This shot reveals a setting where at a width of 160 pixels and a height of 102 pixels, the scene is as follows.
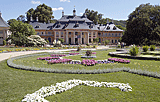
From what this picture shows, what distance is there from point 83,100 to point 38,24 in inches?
2662

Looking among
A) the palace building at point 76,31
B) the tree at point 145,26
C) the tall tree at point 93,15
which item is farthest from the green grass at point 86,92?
the tall tree at point 93,15

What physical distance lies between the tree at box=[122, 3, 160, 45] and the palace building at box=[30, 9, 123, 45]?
2196 cm

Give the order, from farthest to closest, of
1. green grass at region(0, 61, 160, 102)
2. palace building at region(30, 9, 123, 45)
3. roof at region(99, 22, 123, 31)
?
roof at region(99, 22, 123, 31) → palace building at region(30, 9, 123, 45) → green grass at region(0, 61, 160, 102)

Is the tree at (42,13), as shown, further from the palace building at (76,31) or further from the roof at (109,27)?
the roof at (109,27)

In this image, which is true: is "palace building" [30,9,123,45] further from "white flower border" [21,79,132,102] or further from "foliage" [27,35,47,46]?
"white flower border" [21,79,132,102]

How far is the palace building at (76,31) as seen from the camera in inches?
2298

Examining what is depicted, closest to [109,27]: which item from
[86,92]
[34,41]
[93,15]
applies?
[93,15]

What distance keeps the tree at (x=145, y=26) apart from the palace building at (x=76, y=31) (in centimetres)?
2196

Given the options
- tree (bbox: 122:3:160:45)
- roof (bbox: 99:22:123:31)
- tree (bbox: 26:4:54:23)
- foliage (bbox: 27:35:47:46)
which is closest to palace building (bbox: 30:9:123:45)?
roof (bbox: 99:22:123:31)

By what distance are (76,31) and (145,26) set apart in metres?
28.1

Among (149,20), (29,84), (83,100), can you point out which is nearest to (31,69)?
(29,84)

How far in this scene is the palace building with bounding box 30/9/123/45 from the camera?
2298 inches

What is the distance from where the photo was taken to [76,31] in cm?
5794

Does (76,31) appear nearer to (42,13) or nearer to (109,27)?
(109,27)
